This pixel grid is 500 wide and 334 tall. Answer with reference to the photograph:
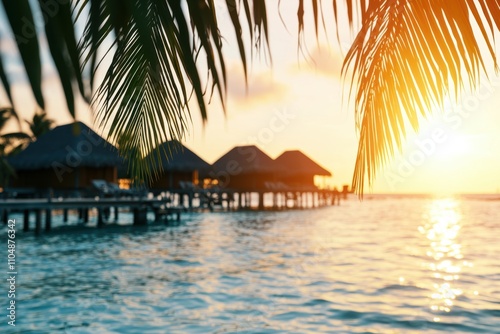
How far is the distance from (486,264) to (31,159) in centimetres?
2212

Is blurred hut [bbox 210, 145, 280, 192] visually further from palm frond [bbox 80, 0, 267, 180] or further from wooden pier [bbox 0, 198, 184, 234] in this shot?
palm frond [bbox 80, 0, 267, 180]

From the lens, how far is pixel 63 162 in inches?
994

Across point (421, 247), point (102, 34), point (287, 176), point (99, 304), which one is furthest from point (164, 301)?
point (287, 176)

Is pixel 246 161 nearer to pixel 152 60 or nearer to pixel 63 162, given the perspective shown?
pixel 63 162

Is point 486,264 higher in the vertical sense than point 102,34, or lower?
lower

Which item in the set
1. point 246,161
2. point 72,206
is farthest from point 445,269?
point 246,161

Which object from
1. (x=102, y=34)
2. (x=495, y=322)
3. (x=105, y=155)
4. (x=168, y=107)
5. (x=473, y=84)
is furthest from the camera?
(x=105, y=155)

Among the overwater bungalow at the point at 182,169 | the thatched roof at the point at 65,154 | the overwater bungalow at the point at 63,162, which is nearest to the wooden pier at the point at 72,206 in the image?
the overwater bungalow at the point at 63,162

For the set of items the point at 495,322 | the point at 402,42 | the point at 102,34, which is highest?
the point at 402,42

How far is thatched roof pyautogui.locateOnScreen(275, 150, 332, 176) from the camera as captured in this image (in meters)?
42.9

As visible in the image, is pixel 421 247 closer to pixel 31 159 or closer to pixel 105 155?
pixel 105 155

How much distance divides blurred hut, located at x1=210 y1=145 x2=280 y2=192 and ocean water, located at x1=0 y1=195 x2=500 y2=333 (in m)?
21.6

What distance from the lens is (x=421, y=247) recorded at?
15.4 m

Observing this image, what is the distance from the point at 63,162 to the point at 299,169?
857 inches
